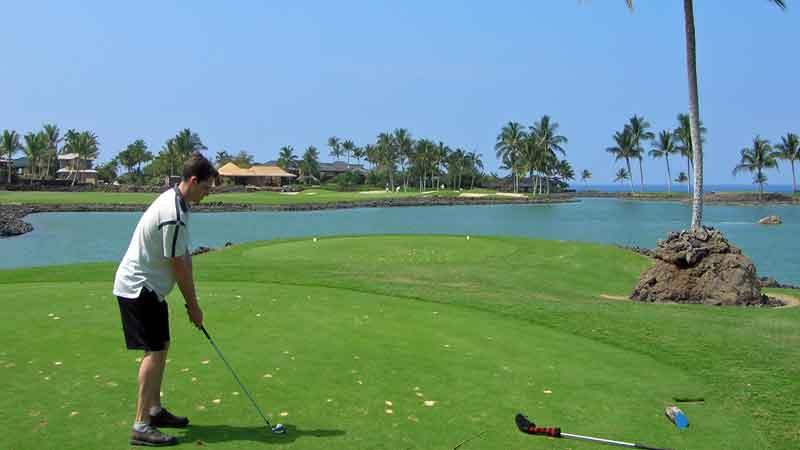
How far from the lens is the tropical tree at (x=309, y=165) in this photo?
167038 mm

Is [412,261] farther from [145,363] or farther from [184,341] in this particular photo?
[145,363]

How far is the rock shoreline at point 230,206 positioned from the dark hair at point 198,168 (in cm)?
5318

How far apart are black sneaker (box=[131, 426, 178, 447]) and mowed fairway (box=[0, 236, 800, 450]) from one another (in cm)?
11

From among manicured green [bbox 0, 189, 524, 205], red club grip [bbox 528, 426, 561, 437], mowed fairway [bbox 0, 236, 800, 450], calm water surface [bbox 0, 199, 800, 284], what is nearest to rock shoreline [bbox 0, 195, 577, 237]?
calm water surface [bbox 0, 199, 800, 284]

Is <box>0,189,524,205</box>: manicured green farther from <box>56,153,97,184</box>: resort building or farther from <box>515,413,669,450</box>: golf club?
<box>515,413,669,450</box>: golf club

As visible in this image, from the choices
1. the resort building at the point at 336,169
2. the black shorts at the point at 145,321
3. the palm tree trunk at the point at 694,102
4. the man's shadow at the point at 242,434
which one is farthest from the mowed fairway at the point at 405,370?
the resort building at the point at 336,169

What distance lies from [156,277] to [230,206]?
303ft

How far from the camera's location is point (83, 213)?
79812mm

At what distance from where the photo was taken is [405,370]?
7590 millimetres

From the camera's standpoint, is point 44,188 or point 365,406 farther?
point 44,188

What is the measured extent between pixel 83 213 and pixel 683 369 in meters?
82.3

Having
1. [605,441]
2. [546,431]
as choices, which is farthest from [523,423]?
[605,441]

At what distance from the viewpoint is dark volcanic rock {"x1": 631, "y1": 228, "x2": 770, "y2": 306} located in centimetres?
1574

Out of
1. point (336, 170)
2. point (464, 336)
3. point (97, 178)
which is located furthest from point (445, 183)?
point (464, 336)
